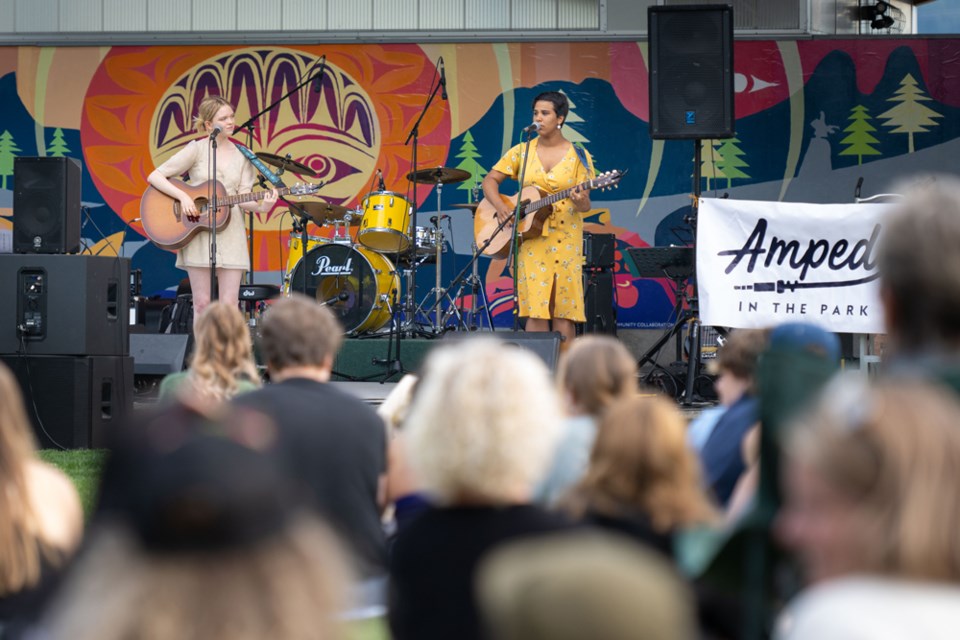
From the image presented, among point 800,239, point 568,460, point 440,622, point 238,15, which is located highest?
point 238,15

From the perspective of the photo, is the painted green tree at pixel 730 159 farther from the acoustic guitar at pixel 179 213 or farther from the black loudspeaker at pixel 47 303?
the black loudspeaker at pixel 47 303

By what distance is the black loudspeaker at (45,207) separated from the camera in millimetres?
7867

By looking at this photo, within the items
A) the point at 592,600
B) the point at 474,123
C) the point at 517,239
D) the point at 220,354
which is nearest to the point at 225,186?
the point at 517,239

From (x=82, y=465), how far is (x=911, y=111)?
8633 millimetres

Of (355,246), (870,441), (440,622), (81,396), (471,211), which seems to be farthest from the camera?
(471,211)

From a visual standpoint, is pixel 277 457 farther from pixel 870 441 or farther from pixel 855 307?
pixel 855 307

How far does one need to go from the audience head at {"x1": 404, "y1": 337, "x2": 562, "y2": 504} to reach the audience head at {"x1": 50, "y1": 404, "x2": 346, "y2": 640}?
44.6 inches

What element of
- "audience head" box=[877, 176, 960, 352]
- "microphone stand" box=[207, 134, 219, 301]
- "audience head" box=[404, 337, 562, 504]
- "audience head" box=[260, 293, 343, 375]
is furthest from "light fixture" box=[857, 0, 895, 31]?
"audience head" box=[877, 176, 960, 352]

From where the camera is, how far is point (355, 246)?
36.5 feet

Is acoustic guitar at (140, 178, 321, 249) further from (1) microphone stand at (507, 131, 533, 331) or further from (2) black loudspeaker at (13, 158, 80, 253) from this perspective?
(1) microphone stand at (507, 131, 533, 331)

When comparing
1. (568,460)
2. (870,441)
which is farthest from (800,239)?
(870,441)

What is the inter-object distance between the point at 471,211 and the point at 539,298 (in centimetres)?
386

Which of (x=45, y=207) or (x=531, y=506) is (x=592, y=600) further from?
(x=45, y=207)

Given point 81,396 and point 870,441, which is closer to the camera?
point 870,441
